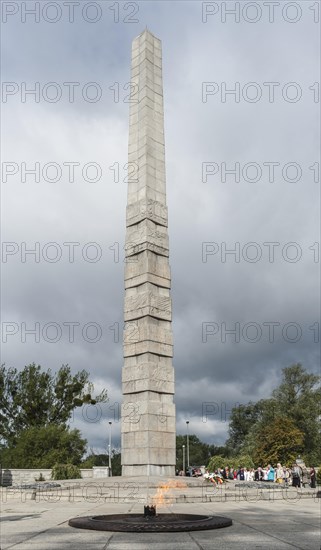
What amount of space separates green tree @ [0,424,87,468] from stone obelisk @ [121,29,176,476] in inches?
585

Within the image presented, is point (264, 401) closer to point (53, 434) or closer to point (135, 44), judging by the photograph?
point (53, 434)

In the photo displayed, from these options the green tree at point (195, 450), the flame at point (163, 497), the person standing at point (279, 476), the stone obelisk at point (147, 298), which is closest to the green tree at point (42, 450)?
the stone obelisk at point (147, 298)

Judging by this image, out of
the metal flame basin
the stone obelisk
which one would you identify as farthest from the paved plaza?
the stone obelisk

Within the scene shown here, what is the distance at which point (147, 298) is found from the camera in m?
26.9

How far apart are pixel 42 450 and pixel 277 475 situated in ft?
59.7

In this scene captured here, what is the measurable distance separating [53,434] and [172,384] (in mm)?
16922

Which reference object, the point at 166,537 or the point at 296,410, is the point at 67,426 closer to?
the point at 296,410

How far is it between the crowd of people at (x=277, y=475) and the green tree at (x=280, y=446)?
12.6 metres

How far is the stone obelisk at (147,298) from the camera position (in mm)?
25391

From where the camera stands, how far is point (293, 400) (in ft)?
205

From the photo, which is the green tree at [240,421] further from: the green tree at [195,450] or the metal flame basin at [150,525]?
the metal flame basin at [150,525]

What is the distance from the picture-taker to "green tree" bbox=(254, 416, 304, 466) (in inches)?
1962

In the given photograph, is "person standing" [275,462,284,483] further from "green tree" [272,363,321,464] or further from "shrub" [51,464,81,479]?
"green tree" [272,363,321,464]

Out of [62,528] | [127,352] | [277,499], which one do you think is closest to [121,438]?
[127,352]
